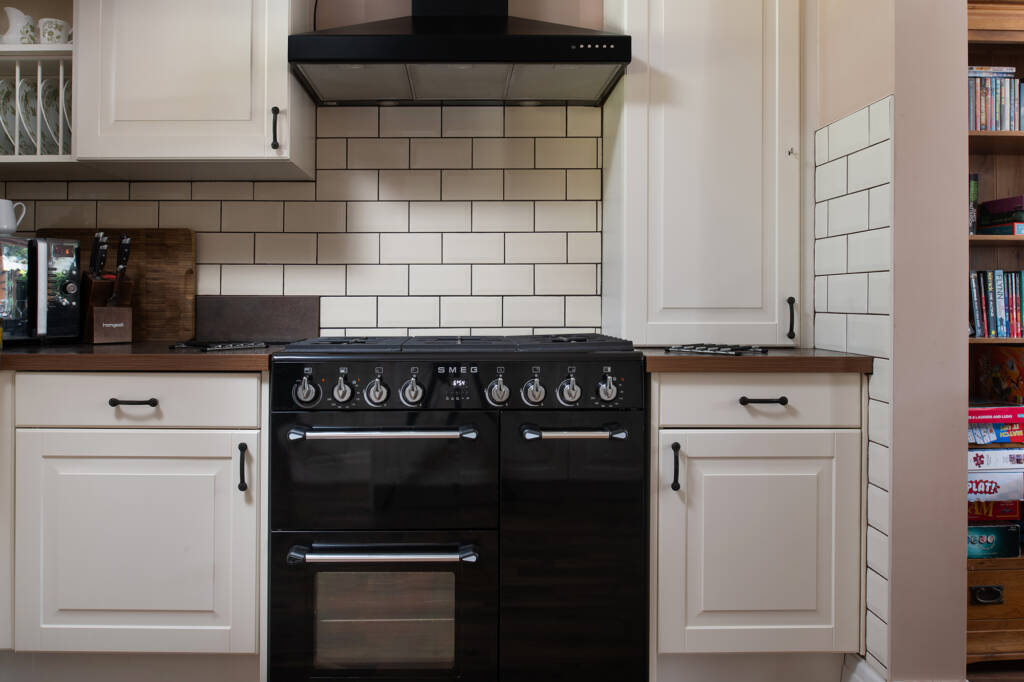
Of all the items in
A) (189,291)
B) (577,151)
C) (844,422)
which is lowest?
(844,422)

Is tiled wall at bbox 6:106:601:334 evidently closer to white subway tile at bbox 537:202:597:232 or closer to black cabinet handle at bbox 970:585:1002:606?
white subway tile at bbox 537:202:597:232

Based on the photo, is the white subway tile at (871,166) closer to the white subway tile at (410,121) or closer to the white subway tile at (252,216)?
the white subway tile at (410,121)

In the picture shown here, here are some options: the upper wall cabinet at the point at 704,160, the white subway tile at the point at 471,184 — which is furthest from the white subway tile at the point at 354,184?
the upper wall cabinet at the point at 704,160

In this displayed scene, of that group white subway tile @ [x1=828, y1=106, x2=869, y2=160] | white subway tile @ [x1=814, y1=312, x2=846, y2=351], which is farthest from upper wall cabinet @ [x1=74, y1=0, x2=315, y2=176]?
white subway tile @ [x1=814, y1=312, x2=846, y2=351]

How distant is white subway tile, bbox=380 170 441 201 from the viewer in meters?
2.16

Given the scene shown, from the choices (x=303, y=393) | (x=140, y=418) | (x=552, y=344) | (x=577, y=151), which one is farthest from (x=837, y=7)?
(x=140, y=418)

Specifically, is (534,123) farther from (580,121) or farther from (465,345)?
(465,345)

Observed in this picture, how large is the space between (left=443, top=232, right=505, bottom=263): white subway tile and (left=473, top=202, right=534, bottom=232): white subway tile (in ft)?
0.11

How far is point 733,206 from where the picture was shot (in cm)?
188

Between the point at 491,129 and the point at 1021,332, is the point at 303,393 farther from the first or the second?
the point at 1021,332

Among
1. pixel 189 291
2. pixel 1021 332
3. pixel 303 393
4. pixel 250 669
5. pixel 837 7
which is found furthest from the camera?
pixel 189 291

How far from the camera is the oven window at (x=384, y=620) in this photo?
155 centimetres

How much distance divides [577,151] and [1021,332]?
4.95 ft

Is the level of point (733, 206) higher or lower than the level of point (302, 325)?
higher
